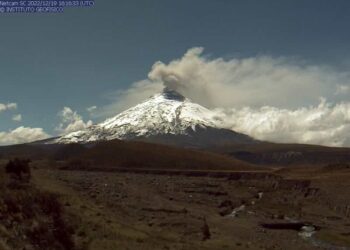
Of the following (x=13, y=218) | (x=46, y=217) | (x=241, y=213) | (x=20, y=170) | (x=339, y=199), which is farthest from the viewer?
(x=339, y=199)

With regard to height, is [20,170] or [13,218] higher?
[20,170]

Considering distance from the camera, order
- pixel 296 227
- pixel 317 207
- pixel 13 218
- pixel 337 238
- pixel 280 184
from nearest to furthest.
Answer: pixel 13 218, pixel 337 238, pixel 296 227, pixel 317 207, pixel 280 184

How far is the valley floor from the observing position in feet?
141

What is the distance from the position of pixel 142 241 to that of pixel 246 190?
6647 cm

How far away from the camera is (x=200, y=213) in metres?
68.4

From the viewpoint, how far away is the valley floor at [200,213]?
43062 mm

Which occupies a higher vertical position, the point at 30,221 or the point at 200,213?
the point at 30,221

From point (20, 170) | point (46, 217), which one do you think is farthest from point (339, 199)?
point (46, 217)

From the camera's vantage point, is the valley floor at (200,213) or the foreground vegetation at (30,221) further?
the valley floor at (200,213)

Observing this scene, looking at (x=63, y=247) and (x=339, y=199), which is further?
(x=339, y=199)

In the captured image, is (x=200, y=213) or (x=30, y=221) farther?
(x=200, y=213)

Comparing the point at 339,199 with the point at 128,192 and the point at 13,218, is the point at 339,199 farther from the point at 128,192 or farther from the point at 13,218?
the point at 13,218

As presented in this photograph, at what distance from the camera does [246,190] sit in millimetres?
105062

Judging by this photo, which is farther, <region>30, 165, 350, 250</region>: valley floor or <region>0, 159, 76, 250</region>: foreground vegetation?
<region>30, 165, 350, 250</region>: valley floor
